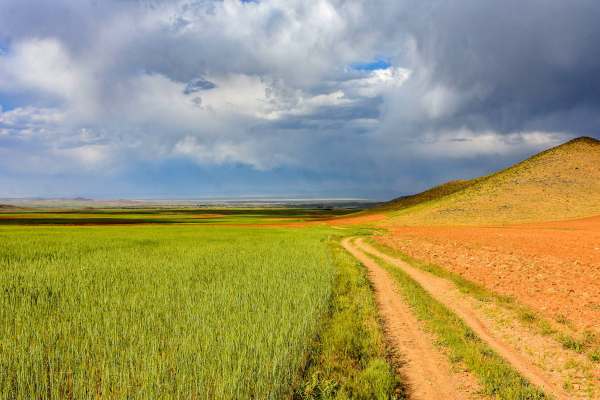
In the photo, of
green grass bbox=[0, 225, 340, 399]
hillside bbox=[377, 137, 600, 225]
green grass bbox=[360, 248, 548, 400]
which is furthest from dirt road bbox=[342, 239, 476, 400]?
hillside bbox=[377, 137, 600, 225]

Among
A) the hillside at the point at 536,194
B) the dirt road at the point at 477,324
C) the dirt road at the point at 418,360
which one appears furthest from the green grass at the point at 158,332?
the hillside at the point at 536,194

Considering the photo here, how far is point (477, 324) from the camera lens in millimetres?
13188

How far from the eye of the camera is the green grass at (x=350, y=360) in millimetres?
7988

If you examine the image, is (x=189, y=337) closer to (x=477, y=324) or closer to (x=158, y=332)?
(x=158, y=332)

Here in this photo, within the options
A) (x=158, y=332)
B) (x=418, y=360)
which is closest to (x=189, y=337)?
(x=158, y=332)

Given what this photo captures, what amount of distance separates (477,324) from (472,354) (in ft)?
11.9

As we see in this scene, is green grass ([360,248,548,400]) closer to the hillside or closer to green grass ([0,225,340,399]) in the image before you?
green grass ([0,225,340,399])

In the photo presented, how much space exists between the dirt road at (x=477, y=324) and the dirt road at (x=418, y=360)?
5.05 feet

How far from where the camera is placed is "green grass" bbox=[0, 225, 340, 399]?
7.52m

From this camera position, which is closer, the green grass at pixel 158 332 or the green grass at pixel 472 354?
the green grass at pixel 158 332

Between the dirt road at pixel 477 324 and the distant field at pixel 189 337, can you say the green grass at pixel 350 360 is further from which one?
the dirt road at pixel 477 324

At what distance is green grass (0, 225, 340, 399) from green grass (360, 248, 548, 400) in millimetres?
2355

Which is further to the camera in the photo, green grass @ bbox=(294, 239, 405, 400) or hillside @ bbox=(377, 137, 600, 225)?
hillside @ bbox=(377, 137, 600, 225)

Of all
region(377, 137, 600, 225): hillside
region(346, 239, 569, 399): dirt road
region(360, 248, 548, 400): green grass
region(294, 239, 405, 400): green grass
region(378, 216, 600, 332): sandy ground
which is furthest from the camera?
region(377, 137, 600, 225): hillside
